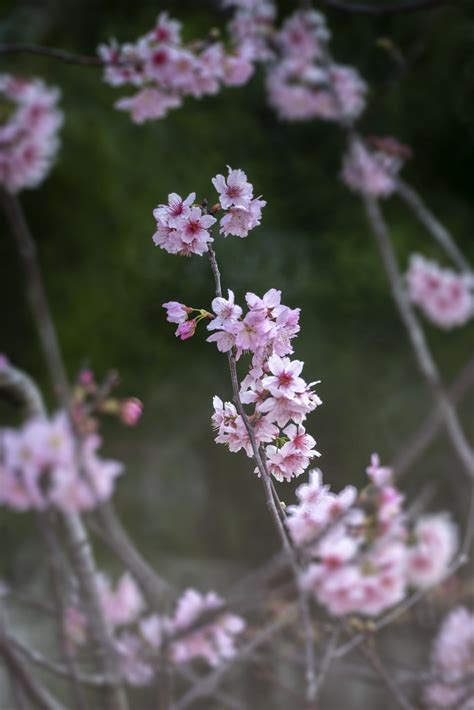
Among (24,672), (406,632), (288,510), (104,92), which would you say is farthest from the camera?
(104,92)

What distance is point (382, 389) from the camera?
4.92 ft

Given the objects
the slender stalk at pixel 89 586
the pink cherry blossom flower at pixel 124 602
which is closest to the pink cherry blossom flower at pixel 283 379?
the slender stalk at pixel 89 586

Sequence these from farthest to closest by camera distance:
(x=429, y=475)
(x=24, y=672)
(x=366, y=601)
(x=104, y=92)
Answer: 1. (x=104, y=92)
2. (x=429, y=475)
3. (x=24, y=672)
4. (x=366, y=601)

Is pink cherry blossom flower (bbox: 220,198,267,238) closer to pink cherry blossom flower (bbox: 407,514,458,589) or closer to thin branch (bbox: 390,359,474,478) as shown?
thin branch (bbox: 390,359,474,478)

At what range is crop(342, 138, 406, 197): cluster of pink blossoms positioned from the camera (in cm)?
133

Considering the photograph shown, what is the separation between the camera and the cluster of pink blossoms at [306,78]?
1344 millimetres

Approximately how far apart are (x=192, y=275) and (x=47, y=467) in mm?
678

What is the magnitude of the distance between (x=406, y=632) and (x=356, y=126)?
0.85 meters

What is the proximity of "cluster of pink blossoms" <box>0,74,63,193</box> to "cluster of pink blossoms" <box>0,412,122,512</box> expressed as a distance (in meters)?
0.56

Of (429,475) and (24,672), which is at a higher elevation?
(429,475)

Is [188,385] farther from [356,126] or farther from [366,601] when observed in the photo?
[366,601]

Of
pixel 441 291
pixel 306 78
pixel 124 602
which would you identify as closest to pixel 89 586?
pixel 124 602

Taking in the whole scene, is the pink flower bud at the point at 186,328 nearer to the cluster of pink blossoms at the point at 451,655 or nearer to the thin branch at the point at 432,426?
the thin branch at the point at 432,426

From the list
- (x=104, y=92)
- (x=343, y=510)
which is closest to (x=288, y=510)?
(x=343, y=510)
